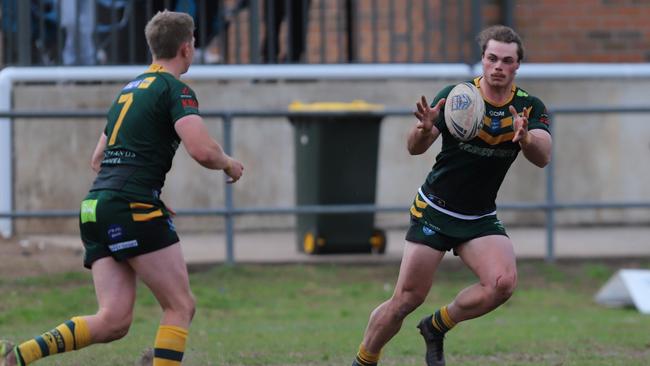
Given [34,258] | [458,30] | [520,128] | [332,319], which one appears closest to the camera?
[520,128]

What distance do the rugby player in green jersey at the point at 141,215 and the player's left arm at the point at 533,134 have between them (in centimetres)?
144

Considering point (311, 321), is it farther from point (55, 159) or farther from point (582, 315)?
point (55, 159)

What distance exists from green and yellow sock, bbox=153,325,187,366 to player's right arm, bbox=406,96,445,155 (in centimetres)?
155

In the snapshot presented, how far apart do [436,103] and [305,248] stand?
19.9 ft

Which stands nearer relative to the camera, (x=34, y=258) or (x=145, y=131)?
(x=145, y=131)

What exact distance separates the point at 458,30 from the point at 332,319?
4891 mm

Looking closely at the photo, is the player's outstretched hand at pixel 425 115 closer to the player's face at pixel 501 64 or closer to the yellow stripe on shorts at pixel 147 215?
the player's face at pixel 501 64

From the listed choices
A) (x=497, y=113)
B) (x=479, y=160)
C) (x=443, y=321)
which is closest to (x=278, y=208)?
(x=443, y=321)

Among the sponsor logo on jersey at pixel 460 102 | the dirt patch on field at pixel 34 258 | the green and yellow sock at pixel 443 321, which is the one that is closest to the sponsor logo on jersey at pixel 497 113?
the sponsor logo on jersey at pixel 460 102

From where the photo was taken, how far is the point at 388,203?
13.7 metres

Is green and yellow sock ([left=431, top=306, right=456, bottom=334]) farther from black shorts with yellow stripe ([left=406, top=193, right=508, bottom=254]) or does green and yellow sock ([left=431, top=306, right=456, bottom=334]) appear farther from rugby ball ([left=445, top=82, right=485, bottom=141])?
rugby ball ([left=445, top=82, right=485, bottom=141])

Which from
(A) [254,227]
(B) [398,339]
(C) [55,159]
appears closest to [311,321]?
(B) [398,339]

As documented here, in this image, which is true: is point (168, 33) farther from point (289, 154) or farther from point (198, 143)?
point (289, 154)

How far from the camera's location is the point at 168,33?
5.90 meters
